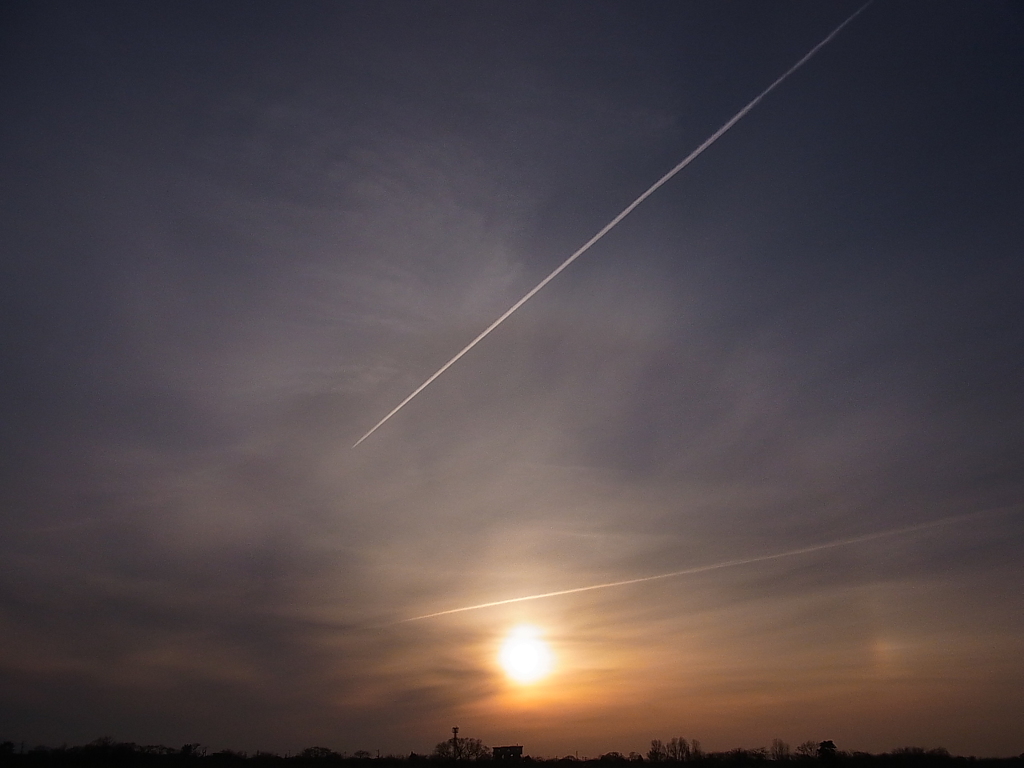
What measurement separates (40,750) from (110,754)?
9.87 metres

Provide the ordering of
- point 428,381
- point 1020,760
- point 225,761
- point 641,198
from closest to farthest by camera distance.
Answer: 1. point 641,198
2. point 428,381
3. point 225,761
4. point 1020,760

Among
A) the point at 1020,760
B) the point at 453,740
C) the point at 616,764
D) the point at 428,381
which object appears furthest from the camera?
the point at 453,740

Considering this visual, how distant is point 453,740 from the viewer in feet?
453

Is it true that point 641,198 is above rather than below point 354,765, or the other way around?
above

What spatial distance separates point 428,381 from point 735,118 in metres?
41.7

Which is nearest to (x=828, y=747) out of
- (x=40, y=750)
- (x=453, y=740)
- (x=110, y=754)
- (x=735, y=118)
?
(x=735, y=118)

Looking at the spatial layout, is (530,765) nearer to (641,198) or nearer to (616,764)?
(616,764)

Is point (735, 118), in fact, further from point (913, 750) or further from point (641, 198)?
point (913, 750)

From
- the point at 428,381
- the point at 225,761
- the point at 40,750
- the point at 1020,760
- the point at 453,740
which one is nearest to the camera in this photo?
the point at 428,381

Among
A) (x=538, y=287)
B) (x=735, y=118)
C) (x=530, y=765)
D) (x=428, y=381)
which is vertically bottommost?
(x=530, y=765)

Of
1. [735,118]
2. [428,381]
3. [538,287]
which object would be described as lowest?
[428,381]

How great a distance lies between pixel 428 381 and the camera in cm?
7181

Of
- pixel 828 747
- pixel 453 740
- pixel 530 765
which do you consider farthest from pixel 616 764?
pixel 828 747

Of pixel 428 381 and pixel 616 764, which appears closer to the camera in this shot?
pixel 428 381
